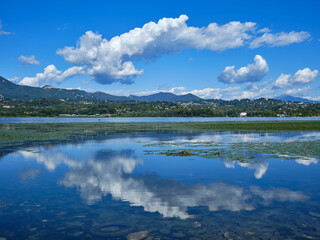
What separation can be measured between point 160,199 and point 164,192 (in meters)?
1.26

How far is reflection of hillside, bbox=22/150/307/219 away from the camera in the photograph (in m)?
12.2

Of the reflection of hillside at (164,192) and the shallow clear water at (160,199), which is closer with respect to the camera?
the shallow clear water at (160,199)

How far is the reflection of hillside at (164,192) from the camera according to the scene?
12219mm

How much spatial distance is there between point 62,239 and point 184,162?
592 inches

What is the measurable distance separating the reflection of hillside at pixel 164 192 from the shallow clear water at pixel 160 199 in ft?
0.14

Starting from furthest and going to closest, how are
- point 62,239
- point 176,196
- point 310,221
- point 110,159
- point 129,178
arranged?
point 110,159 < point 129,178 < point 176,196 < point 310,221 < point 62,239

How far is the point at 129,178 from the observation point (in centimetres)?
1758

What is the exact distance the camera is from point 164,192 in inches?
566

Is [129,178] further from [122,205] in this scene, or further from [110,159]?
[110,159]

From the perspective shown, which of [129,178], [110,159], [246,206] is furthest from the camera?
[110,159]

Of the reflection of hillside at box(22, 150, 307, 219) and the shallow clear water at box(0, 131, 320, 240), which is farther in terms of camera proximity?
the reflection of hillside at box(22, 150, 307, 219)

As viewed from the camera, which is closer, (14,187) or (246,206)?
(246,206)

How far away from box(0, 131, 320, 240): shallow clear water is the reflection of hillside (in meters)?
0.04

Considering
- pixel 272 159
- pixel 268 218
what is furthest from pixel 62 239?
pixel 272 159
